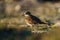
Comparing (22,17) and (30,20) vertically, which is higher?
(30,20)

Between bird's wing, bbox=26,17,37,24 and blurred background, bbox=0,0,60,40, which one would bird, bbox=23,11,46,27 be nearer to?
bird's wing, bbox=26,17,37,24

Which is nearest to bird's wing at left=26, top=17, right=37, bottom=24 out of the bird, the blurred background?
the bird

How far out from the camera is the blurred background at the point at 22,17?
349 inches

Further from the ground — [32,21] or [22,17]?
[32,21]

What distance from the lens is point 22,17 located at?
11.7 metres

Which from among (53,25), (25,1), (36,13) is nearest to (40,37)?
(53,25)

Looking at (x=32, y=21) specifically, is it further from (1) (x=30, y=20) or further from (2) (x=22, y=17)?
(2) (x=22, y=17)

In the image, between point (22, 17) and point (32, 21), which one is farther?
point (22, 17)

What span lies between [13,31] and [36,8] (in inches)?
156

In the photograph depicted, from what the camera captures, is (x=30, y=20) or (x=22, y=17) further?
(x=22, y=17)

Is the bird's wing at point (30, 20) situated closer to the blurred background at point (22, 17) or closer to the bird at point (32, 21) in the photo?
the bird at point (32, 21)

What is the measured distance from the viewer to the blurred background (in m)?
8.86

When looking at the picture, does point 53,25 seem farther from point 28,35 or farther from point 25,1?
point 25,1

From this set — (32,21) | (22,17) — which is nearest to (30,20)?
(32,21)
